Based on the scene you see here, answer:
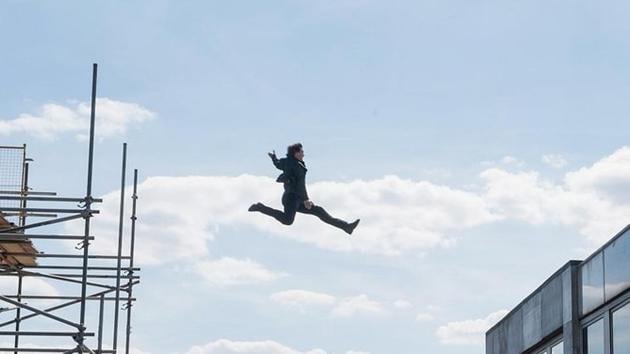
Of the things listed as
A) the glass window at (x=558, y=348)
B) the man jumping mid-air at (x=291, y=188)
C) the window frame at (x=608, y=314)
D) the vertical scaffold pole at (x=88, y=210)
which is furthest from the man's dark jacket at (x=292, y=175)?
the glass window at (x=558, y=348)

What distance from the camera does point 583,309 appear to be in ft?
69.6

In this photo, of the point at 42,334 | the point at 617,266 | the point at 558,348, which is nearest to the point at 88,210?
the point at 42,334

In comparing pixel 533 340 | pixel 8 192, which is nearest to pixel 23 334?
pixel 8 192

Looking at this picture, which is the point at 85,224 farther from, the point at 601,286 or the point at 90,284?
the point at 601,286

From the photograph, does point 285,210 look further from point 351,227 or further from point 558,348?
point 558,348

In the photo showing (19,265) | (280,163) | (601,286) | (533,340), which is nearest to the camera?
(280,163)

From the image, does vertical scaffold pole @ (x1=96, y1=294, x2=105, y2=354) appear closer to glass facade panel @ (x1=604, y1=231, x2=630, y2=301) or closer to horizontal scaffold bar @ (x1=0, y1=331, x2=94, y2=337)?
horizontal scaffold bar @ (x1=0, y1=331, x2=94, y2=337)

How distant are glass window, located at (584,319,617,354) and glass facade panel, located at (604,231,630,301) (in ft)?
2.85

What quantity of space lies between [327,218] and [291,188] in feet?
2.25

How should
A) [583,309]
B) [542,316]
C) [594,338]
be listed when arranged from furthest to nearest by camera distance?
[542,316], [583,309], [594,338]

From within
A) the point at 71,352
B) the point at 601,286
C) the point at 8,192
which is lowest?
the point at 71,352

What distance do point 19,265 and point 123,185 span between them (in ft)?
7.82

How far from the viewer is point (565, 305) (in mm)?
22172

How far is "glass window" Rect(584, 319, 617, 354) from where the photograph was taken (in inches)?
803
